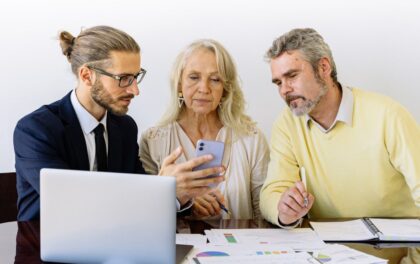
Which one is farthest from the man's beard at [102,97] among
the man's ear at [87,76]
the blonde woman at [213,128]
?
the blonde woman at [213,128]

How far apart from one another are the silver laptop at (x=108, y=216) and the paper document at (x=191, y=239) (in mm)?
281

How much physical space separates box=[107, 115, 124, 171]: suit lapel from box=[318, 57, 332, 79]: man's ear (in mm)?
955

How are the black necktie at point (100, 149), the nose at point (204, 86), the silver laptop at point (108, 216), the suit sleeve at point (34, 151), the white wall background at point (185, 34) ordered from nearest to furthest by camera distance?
the silver laptop at point (108, 216) < the suit sleeve at point (34, 151) < the black necktie at point (100, 149) < the nose at point (204, 86) < the white wall background at point (185, 34)

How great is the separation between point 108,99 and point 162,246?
103 cm

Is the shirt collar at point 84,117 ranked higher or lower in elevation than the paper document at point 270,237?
higher

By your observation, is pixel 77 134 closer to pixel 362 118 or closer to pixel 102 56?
pixel 102 56

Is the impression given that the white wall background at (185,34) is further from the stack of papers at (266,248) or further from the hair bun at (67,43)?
the stack of papers at (266,248)

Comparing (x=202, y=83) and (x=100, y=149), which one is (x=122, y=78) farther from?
(x=202, y=83)

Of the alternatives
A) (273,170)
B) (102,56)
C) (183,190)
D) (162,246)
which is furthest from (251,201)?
(162,246)

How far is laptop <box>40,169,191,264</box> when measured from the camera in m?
1.42

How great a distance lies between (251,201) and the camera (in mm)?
2633

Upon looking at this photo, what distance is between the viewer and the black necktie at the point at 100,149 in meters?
2.29

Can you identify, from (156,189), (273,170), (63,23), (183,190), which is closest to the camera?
(156,189)

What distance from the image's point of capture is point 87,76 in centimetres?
231
